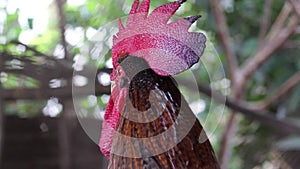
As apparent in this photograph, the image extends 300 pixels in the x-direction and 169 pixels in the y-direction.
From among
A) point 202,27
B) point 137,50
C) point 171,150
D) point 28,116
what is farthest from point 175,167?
point 28,116

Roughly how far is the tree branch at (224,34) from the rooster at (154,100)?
1.69m

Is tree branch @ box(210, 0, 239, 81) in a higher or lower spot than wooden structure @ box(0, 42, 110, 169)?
higher

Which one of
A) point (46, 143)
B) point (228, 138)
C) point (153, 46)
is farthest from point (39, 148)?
point (153, 46)

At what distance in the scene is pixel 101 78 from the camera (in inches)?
86.7

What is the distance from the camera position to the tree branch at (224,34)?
2.88 m

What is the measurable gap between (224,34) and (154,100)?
197cm

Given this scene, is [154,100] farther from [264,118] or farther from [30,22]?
[264,118]

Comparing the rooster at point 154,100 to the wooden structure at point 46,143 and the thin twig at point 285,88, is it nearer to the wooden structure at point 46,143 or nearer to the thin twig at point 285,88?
the wooden structure at point 46,143

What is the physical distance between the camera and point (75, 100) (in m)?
2.55

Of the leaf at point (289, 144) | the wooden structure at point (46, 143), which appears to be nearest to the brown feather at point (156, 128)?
the wooden structure at point (46, 143)

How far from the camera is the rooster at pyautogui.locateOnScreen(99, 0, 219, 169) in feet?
3.45

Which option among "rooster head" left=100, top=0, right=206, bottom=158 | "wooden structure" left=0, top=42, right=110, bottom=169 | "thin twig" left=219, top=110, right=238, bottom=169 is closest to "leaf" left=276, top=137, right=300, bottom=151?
"thin twig" left=219, top=110, right=238, bottom=169

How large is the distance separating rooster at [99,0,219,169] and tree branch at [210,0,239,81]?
5.54 ft

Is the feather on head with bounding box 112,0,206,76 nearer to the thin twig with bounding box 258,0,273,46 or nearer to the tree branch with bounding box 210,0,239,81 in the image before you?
the tree branch with bounding box 210,0,239,81
